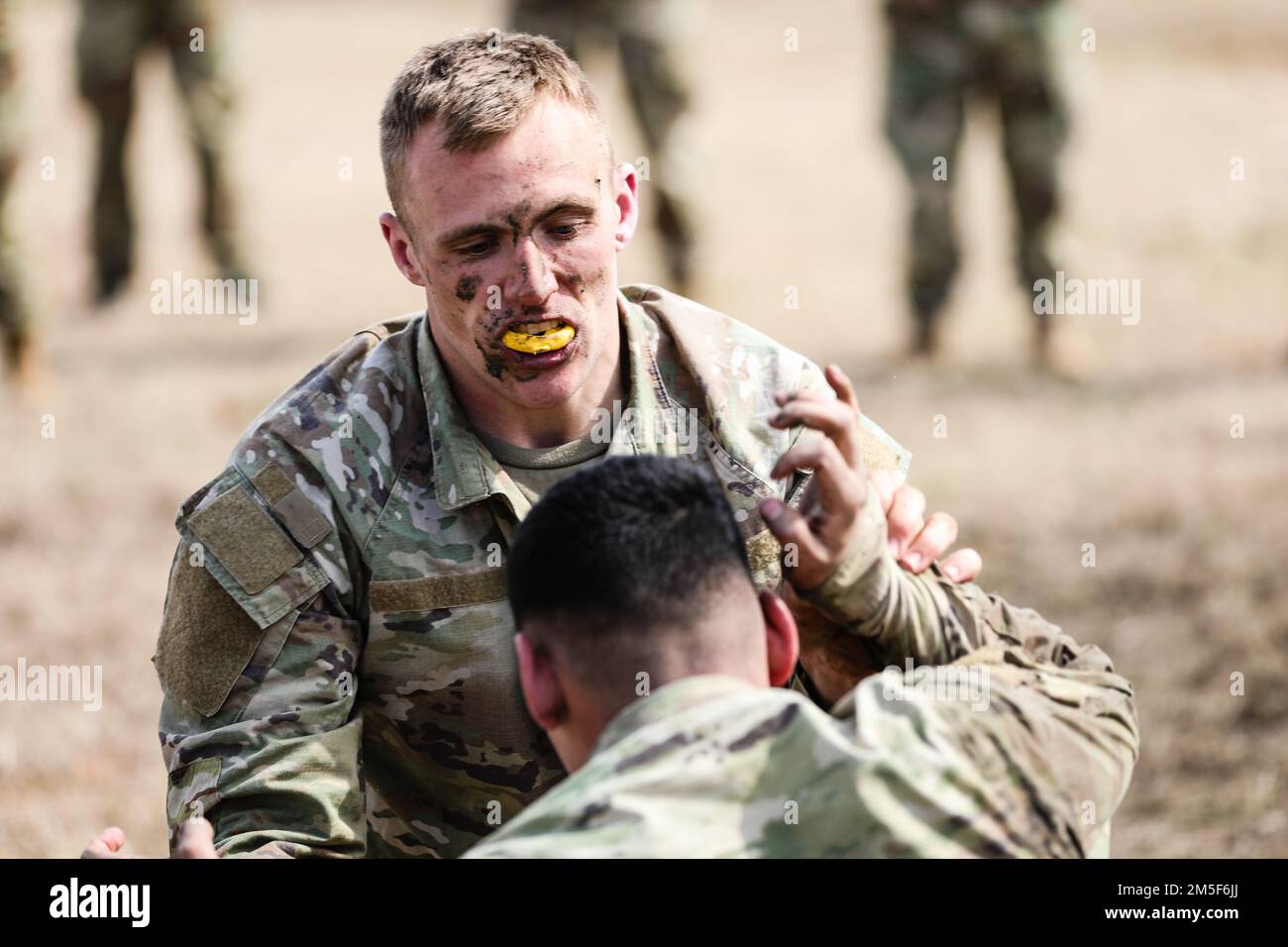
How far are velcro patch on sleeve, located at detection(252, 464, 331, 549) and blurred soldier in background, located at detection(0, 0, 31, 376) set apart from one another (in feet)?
21.1

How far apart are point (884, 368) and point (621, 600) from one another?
23.1 feet

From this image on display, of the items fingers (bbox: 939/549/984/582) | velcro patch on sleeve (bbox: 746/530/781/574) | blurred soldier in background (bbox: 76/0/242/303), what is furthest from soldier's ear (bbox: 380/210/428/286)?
blurred soldier in background (bbox: 76/0/242/303)

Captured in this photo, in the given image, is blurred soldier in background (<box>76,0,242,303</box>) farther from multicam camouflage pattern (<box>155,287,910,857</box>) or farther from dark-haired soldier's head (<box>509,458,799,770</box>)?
dark-haired soldier's head (<box>509,458,799,770</box>)

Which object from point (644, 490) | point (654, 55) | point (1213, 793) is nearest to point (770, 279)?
point (654, 55)

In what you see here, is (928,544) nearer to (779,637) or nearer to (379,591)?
(779,637)

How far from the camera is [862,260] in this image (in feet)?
38.1

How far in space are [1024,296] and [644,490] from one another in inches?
291

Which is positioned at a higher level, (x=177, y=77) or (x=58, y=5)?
(x=58, y=5)

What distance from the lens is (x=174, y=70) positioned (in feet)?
35.2

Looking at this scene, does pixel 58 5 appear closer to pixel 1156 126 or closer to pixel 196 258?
pixel 196 258

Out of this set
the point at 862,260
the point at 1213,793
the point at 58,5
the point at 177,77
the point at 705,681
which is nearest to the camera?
the point at 705,681

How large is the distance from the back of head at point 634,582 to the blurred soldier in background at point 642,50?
24.6 ft

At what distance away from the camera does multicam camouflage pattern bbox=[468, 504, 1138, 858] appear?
2316 mm

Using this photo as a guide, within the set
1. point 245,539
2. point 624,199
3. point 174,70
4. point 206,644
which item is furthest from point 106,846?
point 174,70
